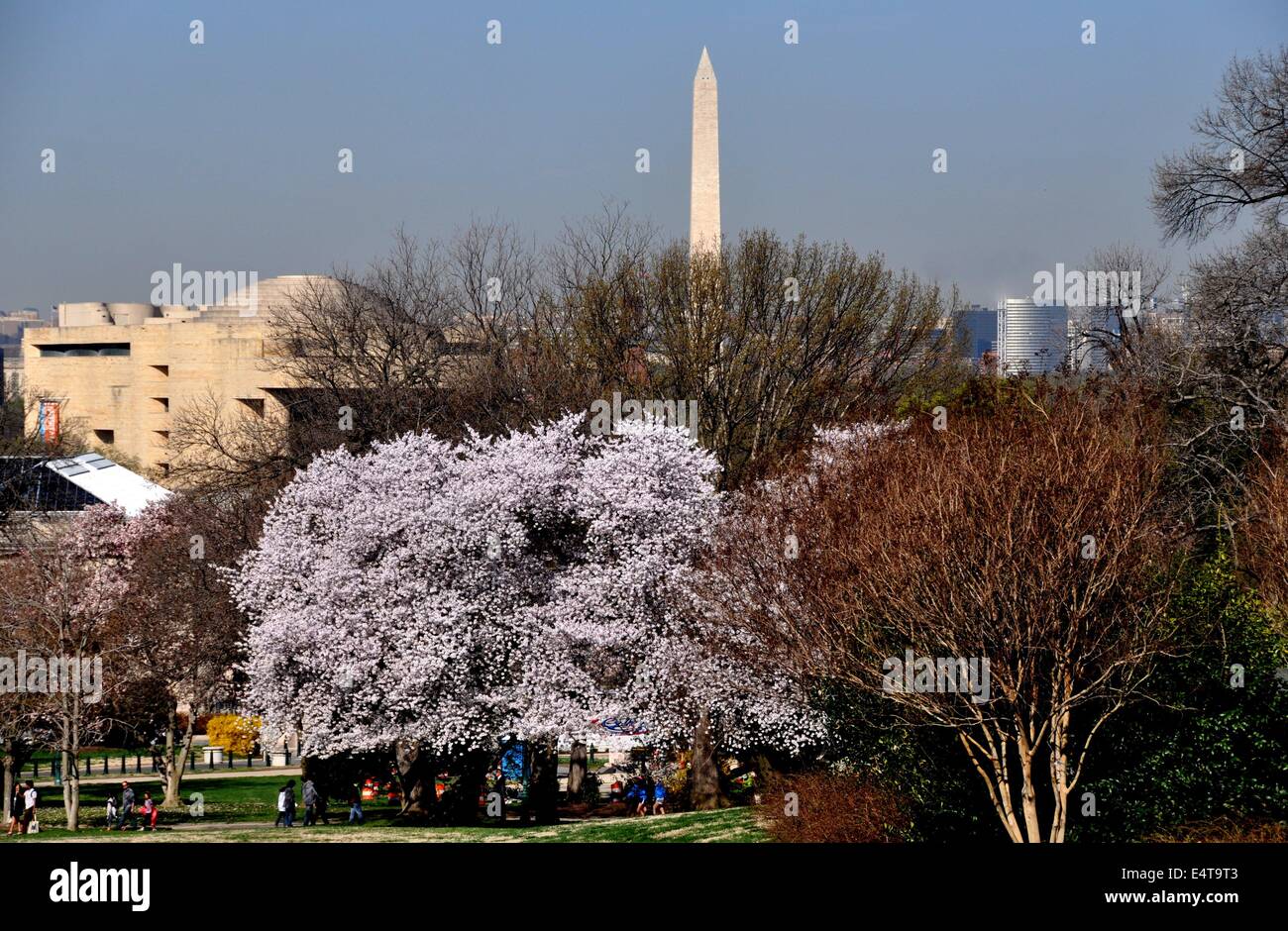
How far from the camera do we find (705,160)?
63.1m

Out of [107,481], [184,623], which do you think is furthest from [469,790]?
[107,481]

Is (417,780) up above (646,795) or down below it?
above

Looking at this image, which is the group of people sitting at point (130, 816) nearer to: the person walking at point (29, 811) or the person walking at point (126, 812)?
the person walking at point (126, 812)

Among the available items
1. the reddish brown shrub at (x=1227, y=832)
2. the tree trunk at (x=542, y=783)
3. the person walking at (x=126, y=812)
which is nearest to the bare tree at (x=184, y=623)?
the person walking at (x=126, y=812)

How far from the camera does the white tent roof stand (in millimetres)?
58812

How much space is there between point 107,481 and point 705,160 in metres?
28.4

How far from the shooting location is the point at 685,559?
1055 inches

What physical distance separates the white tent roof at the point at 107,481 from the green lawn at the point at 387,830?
24276mm

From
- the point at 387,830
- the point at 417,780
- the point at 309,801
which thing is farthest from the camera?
the point at 417,780

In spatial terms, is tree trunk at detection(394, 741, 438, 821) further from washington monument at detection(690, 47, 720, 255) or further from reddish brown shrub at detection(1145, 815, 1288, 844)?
washington monument at detection(690, 47, 720, 255)

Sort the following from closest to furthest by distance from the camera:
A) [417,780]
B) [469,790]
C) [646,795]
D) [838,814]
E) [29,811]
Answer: [838,814], [469,790], [29,811], [646,795], [417,780]

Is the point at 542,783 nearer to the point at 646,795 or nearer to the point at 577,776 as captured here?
the point at 646,795

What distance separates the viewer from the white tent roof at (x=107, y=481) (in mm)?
58812
